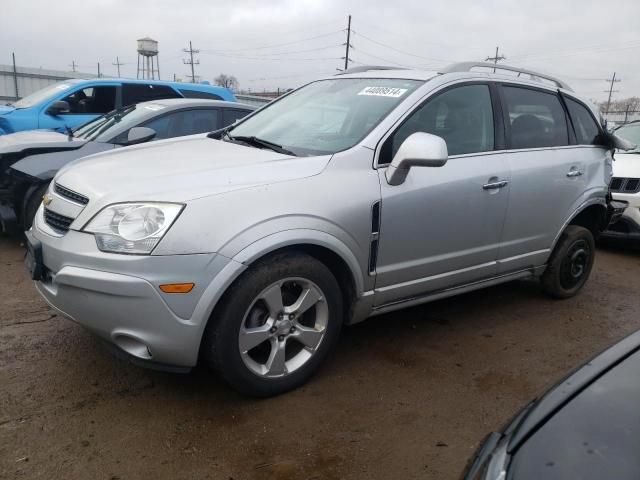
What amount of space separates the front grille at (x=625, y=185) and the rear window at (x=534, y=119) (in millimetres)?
2385

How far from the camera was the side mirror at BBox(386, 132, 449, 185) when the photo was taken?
2.73 m

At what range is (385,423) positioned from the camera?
262 centimetres

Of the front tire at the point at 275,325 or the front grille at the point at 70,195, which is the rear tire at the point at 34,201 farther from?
the front tire at the point at 275,325

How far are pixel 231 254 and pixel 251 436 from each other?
860mm

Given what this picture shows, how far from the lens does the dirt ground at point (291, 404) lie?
7.49 ft

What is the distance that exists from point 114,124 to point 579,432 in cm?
541

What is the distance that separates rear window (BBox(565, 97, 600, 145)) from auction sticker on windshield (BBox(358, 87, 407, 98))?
1.81m

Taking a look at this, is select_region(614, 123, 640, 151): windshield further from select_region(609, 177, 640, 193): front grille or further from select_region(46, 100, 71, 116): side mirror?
select_region(46, 100, 71, 116): side mirror

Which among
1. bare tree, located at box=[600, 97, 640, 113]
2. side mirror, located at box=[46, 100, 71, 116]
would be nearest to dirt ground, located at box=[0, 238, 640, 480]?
side mirror, located at box=[46, 100, 71, 116]

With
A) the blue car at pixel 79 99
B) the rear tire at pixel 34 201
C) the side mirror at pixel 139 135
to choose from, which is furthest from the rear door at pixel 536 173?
the blue car at pixel 79 99

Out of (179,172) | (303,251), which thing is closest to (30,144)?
(179,172)

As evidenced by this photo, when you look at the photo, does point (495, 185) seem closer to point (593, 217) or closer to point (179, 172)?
point (593, 217)

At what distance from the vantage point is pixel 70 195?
8.86 feet

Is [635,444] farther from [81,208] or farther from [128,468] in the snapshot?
[81,208]
